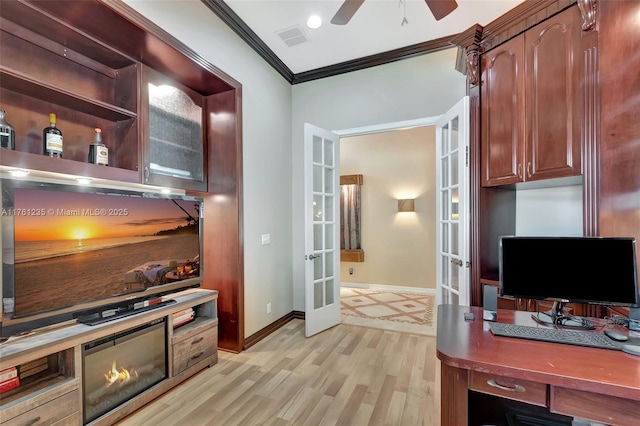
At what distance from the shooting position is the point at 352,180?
18.5 ft

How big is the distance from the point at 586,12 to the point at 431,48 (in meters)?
1.56

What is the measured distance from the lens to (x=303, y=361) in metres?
2.65

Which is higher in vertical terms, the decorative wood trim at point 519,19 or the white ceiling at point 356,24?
the white ceiling at point 356,24

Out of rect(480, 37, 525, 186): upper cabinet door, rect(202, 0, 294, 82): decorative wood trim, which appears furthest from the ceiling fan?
rect(202, 0, 294, 82): decorative wood trim

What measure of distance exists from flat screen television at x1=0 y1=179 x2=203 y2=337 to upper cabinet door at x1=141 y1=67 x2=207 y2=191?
0.24 m

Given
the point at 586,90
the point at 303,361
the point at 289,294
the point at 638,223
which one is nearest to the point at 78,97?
the point at 303,361

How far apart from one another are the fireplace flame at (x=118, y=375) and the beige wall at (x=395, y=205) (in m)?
4.18

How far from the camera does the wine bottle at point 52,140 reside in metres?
1.67

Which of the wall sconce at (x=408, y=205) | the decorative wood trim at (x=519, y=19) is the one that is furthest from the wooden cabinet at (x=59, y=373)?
the wall sconce at (x=408, y=205)

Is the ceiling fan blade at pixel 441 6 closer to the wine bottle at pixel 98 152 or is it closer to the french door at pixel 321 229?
the french door at pixel 321 229

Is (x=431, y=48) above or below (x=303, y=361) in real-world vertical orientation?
above

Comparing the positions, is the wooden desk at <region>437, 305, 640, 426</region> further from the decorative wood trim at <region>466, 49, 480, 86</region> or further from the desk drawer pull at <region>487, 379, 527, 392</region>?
the decorative wood trim at <region>466, 49, 480, 86</region>

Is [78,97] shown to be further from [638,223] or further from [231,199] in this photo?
[638,223]

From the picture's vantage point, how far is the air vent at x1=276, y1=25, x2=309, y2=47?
2871mm
